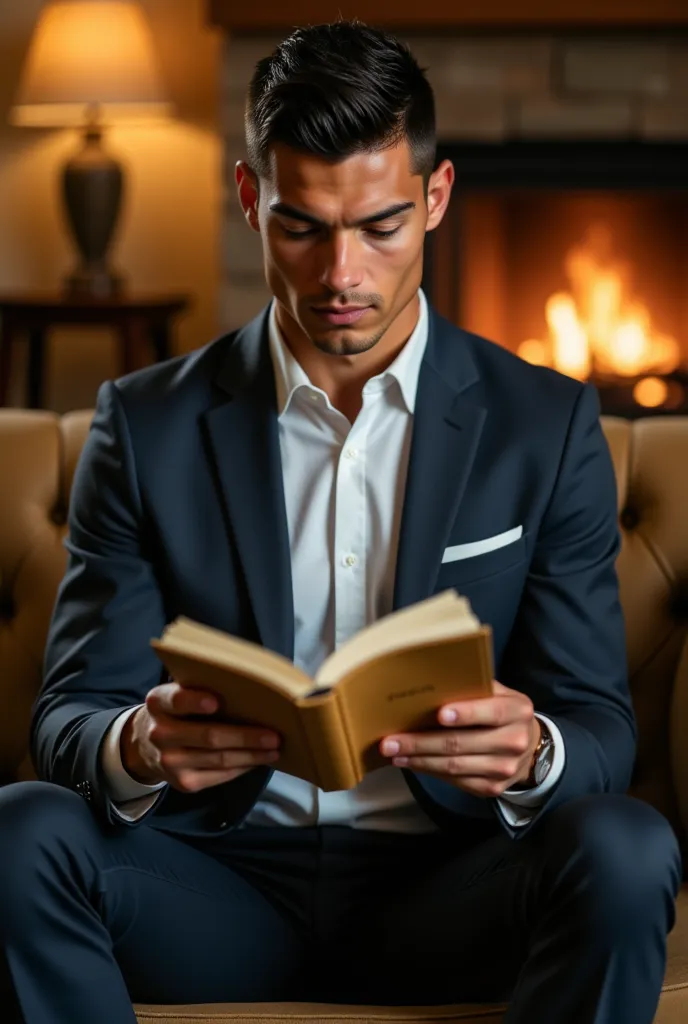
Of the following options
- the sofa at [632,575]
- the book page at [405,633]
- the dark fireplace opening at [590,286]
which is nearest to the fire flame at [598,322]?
the dark fireplace opening at [590,286]

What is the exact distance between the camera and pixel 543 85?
10.7 feet

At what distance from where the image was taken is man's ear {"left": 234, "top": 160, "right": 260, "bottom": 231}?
1.56 meters

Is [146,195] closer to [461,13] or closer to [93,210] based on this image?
[93,210]

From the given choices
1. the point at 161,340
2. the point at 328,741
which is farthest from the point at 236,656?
the point at 161,340

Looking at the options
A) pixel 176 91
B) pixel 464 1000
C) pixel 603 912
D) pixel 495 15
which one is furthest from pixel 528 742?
pixel 176 91

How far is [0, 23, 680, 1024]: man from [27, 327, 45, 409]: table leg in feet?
7.40

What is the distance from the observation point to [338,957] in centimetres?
143

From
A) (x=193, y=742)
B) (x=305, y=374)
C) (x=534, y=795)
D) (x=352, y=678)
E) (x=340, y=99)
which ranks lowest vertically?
(x=534, y=795)

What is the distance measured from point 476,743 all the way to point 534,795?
175mm

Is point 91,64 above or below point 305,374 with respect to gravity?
above

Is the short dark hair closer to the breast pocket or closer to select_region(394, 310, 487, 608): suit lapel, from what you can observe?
select_region(394, 310, 487, 608): suit lapel

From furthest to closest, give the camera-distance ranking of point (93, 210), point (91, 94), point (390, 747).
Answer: point (93, 210) < point (91, 94) < point (390, 747)

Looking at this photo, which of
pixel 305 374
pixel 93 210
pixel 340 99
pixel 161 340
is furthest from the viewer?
pixel 161 340

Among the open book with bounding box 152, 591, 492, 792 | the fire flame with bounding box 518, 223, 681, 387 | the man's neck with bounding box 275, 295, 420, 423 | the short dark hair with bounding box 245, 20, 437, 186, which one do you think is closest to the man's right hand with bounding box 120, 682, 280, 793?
the open book with bounding box 152, 591, 492, 792
